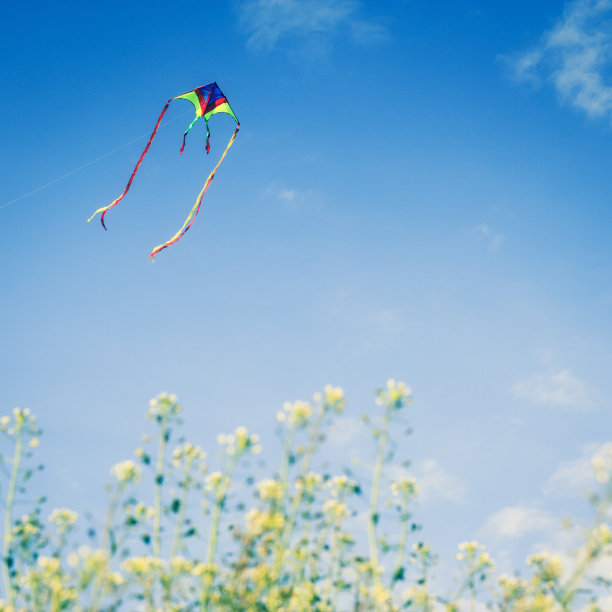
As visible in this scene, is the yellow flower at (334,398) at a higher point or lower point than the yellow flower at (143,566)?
higher

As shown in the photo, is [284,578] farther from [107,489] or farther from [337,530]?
[107,489]

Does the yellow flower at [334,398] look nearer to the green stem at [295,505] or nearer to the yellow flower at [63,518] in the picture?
the green stem at [295,505]

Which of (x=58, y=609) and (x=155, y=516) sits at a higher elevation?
(x=155, y=516)

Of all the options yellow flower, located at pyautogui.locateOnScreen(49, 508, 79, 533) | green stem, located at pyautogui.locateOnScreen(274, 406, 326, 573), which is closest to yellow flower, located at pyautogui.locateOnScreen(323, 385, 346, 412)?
green stem, located at pyautogui.locateOnScreen(274, 406, 326, 573)

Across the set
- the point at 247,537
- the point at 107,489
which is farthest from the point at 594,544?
the point at 107,489

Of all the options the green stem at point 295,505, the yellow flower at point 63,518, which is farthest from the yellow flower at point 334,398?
the yellow flower at point 63,518

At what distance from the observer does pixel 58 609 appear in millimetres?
5961

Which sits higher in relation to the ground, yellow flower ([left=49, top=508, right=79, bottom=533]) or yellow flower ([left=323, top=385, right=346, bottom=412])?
yellow flower ([left=323, top=385, right=346, bottom=412])

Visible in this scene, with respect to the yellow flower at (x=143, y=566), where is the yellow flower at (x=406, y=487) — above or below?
above

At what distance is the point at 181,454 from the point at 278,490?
5.28 ft

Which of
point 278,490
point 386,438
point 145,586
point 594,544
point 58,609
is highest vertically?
point 386,438

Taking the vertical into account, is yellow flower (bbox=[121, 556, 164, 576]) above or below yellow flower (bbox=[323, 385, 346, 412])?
A: below

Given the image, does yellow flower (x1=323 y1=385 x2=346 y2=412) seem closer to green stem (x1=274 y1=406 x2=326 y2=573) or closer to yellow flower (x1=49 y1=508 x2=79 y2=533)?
green stem (x1=274 y1=406 x2=326 y2=573)

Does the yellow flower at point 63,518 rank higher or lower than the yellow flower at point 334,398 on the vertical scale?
lower
